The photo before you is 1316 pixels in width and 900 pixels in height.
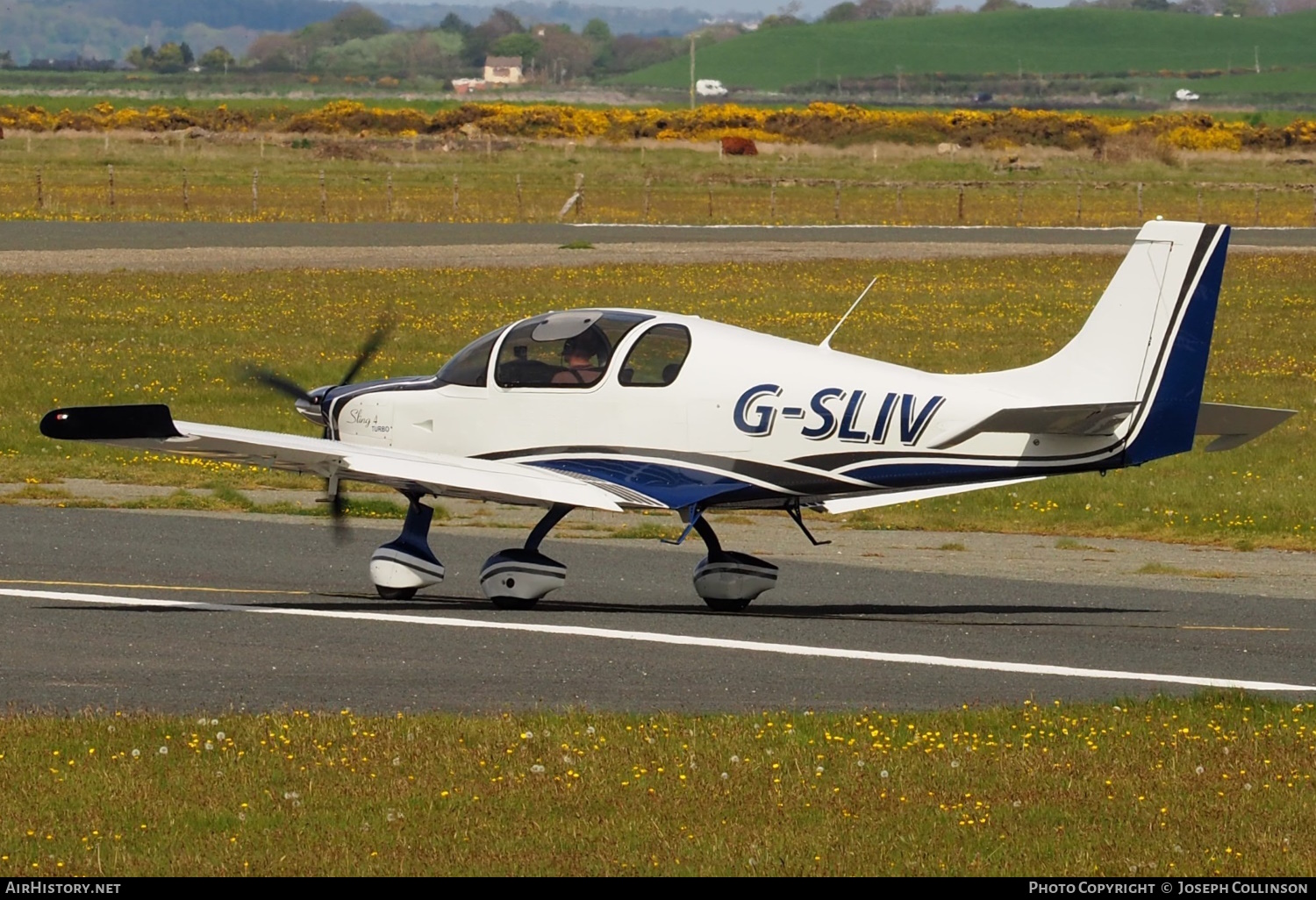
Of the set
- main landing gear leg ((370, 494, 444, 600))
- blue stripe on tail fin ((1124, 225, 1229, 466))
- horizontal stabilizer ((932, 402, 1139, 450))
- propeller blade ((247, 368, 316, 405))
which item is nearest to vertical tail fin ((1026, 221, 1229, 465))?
blue stripe on tail fin ((1124, 225, 1229, 466))

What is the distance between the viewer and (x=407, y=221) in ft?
202

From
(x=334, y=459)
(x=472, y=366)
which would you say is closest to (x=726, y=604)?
(x=472, y=366)

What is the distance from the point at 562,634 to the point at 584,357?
7.63 ft

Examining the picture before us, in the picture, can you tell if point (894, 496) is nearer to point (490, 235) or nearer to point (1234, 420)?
point (1234, 420)

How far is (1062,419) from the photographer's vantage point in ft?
45.6

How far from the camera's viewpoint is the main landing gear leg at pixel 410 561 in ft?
51.8

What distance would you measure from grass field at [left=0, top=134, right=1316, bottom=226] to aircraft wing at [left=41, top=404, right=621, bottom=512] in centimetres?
4681

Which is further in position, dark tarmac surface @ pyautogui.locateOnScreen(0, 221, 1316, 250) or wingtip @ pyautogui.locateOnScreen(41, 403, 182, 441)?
dark tarmac surface @ pyautogui.locateOnScreen(0, 221, 1316, 250)

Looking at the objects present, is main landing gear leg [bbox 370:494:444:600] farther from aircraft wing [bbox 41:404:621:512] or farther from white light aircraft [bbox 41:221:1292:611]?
aircraft wing [bbox 41:404:621:512]

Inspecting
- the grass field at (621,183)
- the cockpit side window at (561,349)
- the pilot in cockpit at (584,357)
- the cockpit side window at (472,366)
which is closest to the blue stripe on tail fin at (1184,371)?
the cockpit side window at (561,349)

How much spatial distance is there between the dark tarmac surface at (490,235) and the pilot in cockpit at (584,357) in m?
36.2

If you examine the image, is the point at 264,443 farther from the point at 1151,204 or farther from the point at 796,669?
the point at 1151,204

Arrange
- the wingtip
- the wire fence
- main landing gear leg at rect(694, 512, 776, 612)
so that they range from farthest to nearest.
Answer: the wire fence
main landing gear leg at rect(694, 512, 776, 612)
the wingtip

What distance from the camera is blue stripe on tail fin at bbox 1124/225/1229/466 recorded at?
14.1 m
